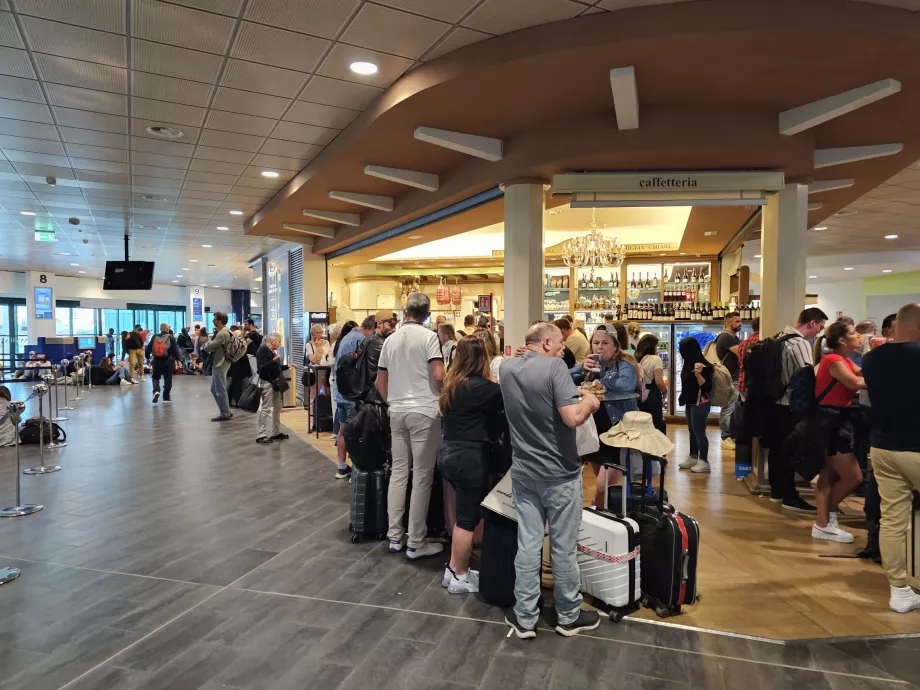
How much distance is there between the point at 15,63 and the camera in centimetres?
441

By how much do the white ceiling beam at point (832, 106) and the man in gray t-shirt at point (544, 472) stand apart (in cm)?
319

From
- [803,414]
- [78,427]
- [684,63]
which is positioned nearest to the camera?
[684,63]

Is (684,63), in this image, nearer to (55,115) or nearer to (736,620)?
(736,620)

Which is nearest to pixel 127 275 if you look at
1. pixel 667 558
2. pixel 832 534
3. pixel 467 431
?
pixel 467 431

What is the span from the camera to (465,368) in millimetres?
3293

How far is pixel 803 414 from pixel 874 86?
2.38 meters

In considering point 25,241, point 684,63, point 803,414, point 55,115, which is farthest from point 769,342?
point 25,241

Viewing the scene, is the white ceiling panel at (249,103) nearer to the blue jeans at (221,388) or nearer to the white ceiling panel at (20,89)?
the white ceiling panel at (20,89)

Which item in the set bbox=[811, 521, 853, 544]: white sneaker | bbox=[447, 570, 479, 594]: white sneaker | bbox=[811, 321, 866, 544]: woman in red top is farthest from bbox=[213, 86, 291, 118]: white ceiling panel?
bbox=[811, 521, 853, 544]: white sneaker

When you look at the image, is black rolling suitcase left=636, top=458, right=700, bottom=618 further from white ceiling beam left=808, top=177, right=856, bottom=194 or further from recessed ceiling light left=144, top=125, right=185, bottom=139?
recessed ceiling light left=144, top=125, right=185, bottom=139

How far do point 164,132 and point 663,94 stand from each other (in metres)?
4.73

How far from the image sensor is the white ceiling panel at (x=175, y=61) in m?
4.19

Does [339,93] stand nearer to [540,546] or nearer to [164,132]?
[164,132]

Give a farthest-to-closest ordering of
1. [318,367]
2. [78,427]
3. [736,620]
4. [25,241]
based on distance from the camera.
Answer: [25,241]
[78,427]
[318,367]
[736,620]
